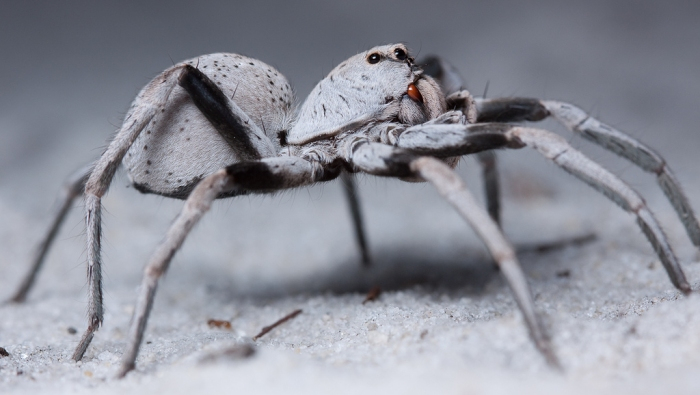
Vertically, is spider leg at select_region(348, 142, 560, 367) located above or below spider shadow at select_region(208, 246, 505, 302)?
above

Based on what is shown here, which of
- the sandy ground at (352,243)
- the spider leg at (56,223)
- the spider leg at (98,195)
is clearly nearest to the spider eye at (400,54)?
the sandy ground at (352,243)

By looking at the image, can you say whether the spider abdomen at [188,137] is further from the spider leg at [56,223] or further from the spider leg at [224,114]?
the spider leg at [56,223]

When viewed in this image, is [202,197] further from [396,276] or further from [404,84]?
[396,276]

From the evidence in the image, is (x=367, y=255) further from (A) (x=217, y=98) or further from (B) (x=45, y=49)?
(B) (x=45, y=49)

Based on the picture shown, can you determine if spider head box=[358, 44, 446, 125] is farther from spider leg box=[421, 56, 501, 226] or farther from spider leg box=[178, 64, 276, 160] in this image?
spider leg box=[178, 64, 276, 160]

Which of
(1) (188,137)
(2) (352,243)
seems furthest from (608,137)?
(2) (352,243)

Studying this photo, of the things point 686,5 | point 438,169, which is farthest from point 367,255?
point 686,5

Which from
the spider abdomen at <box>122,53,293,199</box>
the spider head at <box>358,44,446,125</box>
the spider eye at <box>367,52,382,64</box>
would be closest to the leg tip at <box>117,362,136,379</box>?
the spider abdomen at <box>122,53,293,199</box>
